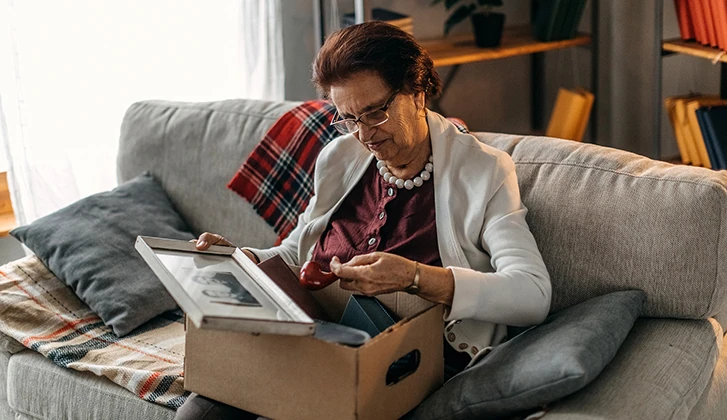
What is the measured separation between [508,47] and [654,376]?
2.24 metres

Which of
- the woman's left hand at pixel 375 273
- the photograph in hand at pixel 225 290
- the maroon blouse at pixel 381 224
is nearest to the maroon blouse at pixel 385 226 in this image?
the maroon blouse at pixel 381 224

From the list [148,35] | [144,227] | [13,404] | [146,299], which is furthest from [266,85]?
[13,404]

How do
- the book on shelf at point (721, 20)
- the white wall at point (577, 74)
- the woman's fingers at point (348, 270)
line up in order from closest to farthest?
the woman's fingers at point (348, 270), the book on shelf at point (721, 20), the white wall at point (577, 74)

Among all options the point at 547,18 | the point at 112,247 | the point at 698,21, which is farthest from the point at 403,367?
the point at 547,18

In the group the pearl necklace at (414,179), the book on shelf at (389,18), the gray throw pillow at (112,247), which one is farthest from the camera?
the book on shelf at (389,18)

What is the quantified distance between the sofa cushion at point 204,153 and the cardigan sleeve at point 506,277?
2.46 feet

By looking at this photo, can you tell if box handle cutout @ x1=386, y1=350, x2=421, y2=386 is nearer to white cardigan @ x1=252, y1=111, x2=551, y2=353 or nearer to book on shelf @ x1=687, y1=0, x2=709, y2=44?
white cardigan @ x1=252, y1=111, x2=551, y2=353

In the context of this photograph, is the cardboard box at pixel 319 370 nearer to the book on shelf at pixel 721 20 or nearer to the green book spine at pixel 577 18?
the book on shelf at pixel 721 20

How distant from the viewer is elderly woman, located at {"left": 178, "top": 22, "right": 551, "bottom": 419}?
1642mm

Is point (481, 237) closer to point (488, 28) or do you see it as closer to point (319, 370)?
point (319, 370)

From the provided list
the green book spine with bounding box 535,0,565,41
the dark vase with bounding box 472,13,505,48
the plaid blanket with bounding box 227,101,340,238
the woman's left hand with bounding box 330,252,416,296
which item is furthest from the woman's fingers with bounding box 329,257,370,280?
the green book spine with bounding box 535,0,565,41

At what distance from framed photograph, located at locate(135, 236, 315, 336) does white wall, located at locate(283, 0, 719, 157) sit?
2.03 m

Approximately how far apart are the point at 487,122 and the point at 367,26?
2389 millimetres

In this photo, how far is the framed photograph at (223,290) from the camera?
137 centimetres
